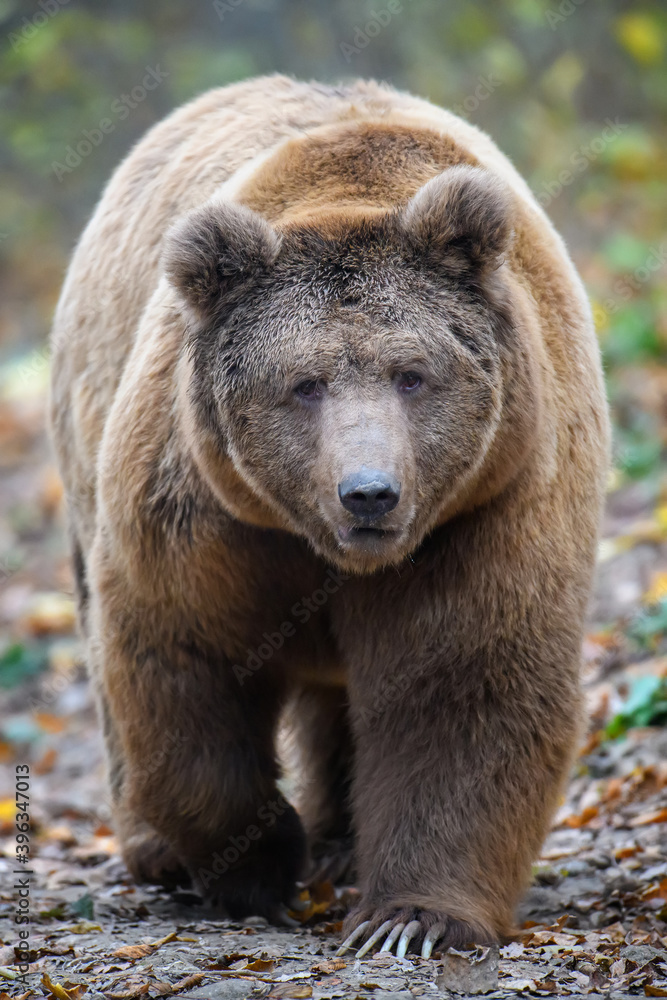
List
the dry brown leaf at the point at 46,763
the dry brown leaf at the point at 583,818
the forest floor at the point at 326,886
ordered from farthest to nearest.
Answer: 1. the dry brown leaf at the point at 46,763
2. the dry brown leaf at the point at 583,818
3. the forest floor at the point at 326,886

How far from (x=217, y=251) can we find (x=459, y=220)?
3.03 ft

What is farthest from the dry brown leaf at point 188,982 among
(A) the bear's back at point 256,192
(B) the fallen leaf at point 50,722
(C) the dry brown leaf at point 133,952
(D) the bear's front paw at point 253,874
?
(B) the fallen leaf at point 50,722

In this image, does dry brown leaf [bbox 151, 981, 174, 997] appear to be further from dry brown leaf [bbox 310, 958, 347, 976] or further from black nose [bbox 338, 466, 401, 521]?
black nose [bbox 338, 466, 401, 521]

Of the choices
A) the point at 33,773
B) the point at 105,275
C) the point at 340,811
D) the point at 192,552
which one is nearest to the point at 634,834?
the point at 340,811

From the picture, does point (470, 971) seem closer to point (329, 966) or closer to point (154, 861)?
point (329, 966)

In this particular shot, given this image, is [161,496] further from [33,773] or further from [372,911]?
[33,773]

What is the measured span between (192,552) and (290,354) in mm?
959

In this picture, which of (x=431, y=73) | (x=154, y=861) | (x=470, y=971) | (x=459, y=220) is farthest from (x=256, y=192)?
(x=431, y=73)

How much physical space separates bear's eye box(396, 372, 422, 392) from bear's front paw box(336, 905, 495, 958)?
2.06 metres

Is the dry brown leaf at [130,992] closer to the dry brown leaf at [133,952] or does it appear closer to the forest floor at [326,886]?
the forest floor at [326,886]

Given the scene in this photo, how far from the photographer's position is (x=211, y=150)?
6.38 metres

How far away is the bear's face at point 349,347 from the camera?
4559 millimetres

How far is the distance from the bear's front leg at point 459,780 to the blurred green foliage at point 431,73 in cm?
1071

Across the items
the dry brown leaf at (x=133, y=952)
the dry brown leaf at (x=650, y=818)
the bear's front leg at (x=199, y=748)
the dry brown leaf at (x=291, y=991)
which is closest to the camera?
the dry brown leaf at (x=291, y=991)
